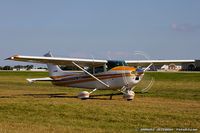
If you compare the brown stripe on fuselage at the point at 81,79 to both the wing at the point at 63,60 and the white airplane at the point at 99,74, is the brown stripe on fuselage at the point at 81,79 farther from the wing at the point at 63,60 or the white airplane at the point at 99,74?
the wing at the point at 63,60

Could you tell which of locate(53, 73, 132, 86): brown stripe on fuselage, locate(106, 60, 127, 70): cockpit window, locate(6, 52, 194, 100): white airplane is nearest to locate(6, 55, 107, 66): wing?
locate(6, 52, 194, 100): white airplane

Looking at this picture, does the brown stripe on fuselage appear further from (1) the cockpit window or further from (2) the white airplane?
(1) the cockpit window

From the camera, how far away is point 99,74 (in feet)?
71.3

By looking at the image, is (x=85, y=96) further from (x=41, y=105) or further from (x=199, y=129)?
(x=199, y=129)

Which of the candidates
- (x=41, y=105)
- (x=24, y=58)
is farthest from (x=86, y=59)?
(x=41, y=105)

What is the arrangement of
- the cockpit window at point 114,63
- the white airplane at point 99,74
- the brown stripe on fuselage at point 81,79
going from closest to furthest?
the white airplane at point 99,74, the cockpit window at point 114,63, the brown stripe on fuselage at point 81,79

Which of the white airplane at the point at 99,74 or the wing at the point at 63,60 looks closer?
the white airplane at the point at 99,74

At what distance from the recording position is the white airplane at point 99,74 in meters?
20.2

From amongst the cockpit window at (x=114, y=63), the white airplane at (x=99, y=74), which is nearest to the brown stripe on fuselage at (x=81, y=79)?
the white airplane at (x=99, y=74)

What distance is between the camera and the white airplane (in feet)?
66.4

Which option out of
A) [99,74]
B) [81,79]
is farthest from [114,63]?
[81,79]

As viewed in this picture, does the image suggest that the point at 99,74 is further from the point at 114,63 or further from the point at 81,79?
the point at 81,79

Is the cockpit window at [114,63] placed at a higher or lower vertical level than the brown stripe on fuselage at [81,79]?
higher

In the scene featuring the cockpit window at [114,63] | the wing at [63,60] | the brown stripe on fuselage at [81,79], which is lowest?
the brown stripe on fuselage at [81,79]
